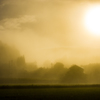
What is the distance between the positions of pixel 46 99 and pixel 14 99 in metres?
6.63

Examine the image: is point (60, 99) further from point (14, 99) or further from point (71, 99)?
point (14, 99)

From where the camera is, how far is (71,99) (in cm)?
4875

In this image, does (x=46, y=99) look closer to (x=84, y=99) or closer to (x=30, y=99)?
(x=30, y=99)

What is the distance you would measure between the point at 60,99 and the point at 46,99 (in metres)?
2.89

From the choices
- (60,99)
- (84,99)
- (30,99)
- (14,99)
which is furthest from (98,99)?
(14,99)

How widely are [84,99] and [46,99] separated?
777 centimetres

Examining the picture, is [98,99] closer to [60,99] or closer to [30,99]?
[60,99]

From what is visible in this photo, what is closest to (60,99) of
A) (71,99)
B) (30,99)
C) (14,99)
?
(71,99)

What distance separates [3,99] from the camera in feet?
162

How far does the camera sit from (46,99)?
4878 cm

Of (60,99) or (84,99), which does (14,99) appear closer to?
(60,99)

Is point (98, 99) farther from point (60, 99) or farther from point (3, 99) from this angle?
point (3, 99)

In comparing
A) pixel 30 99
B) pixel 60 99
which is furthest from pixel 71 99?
pixel 30 99

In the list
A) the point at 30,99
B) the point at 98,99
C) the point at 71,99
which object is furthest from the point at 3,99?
the point at 98,99
